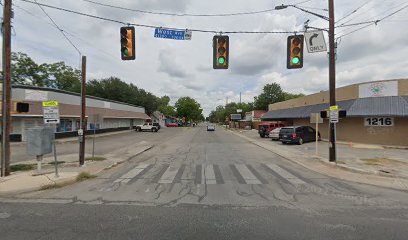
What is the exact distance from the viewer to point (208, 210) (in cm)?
634

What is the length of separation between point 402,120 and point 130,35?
2132cm

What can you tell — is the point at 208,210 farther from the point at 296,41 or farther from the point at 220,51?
the point at 296,41

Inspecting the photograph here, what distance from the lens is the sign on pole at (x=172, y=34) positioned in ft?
37.6

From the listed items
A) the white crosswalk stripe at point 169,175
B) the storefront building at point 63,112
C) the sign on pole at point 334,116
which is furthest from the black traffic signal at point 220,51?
the storefront building at point 63,112

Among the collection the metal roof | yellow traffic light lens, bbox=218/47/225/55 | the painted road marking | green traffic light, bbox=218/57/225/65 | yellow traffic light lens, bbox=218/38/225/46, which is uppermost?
yellow traffic light lens, bbox=218/38/225/46

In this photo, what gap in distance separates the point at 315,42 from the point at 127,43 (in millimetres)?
8093

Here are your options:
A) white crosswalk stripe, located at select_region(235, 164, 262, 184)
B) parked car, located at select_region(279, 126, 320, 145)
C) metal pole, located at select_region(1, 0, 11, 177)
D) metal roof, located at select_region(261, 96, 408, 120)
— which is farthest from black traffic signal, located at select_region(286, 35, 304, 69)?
parked car, located at select_region(279, 126, 320, 145)

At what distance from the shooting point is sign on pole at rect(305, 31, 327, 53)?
40.9ft

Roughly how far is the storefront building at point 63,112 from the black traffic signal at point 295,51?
32.9ft

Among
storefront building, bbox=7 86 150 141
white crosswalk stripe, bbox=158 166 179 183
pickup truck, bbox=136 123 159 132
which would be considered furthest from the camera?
pickup truck, bbox=136 123 159 132

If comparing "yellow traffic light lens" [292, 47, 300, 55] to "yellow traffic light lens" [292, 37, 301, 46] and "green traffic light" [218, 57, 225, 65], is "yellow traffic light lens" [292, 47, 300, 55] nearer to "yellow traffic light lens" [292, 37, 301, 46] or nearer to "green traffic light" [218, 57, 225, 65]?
"yellow traffic light lens" [292, 37, 301, 46]

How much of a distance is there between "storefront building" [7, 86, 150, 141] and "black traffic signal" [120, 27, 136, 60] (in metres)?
5.80

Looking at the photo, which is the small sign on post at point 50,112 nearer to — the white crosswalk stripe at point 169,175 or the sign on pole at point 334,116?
the white crosswalk stripe at point 169,175

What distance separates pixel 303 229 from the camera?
17.2 ft
